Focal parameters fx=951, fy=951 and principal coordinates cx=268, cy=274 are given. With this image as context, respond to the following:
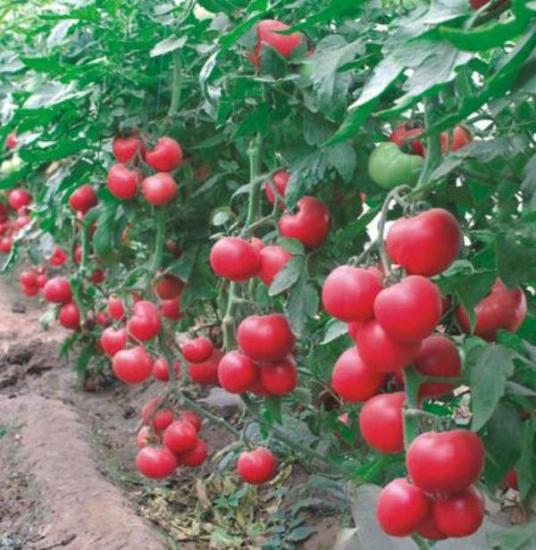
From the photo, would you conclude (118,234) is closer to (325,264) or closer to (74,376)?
(325,264)

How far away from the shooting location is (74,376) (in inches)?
136

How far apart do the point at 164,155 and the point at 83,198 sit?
1.58ft

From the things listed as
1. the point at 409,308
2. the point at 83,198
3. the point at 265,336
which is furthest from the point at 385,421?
the point at 83,198

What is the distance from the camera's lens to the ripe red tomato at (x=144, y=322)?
195 centimetres

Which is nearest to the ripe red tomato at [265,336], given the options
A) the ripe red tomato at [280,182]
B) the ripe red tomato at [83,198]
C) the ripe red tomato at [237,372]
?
the ripe red tomato at [237,372]

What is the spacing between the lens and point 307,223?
1.40 metres

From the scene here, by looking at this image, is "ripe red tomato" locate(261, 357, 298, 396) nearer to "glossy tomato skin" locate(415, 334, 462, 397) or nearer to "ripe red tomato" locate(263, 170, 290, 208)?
"ripe red tomato" locate(263, 170, 290, 208)

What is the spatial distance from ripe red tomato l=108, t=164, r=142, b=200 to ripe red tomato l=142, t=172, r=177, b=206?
31mm

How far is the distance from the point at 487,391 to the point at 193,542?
5.02 ft

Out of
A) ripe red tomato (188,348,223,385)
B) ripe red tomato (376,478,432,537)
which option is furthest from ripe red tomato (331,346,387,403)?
ripe red tomato (188,348,223,385)

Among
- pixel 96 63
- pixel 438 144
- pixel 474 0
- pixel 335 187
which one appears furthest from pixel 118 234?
pixel 474 0

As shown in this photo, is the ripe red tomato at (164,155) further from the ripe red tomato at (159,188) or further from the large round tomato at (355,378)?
the large round tomato at (355,378)

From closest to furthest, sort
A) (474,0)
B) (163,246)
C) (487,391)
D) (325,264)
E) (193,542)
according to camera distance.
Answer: (474,0) < (487,391) < (325,264) < (163,246) < (193,542)

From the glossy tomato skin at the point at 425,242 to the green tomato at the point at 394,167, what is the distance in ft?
0.42
